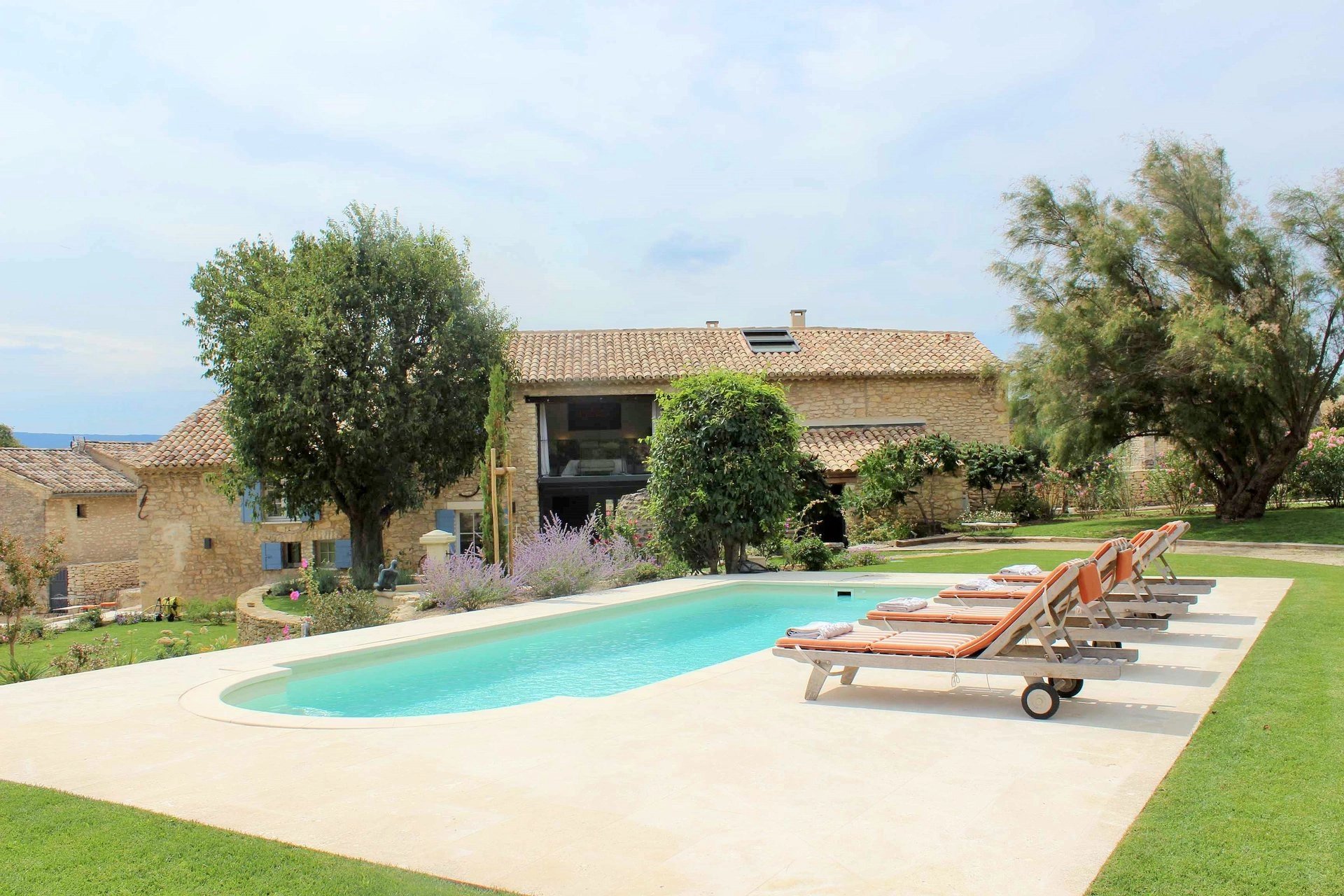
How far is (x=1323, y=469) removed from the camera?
19.6 meters

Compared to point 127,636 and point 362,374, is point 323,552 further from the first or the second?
point 362,374

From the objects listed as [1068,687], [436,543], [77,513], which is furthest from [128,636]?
[1068,687]

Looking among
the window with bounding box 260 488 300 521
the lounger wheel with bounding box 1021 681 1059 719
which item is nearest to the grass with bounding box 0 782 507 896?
the lounger wheel with bounding box 1021 681 1059 719

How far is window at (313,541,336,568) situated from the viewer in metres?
22.7

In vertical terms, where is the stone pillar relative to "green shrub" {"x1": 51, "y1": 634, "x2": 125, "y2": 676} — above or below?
above

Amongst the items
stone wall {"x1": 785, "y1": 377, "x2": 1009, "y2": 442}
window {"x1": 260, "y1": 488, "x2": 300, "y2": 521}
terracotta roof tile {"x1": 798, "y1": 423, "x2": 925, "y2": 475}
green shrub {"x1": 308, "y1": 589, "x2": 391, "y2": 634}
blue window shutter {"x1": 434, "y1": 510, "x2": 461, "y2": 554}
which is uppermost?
stone wall {"x1": 785, "y1": 377, "x2": 1009, "y2": 442}

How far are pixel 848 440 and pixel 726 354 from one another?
4.25 meters

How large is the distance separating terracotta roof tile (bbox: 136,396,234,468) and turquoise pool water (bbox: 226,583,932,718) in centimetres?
1491

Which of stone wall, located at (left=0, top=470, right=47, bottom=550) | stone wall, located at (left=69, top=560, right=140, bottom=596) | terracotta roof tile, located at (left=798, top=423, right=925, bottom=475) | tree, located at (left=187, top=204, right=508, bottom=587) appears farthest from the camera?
stone wall, located at (left=69, top=560, right=140, bottom=596)

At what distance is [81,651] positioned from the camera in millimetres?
8414

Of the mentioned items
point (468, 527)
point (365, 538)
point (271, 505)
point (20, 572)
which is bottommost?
point (20, 572)

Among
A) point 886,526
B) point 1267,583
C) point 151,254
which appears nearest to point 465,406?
point 151,254

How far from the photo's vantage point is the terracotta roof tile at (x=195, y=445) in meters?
22.4

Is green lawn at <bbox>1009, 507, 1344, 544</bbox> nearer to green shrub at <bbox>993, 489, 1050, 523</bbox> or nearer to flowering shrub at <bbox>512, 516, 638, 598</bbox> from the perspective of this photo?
green shrub at <bbox>993, 489, 1050, 523</bbox>
